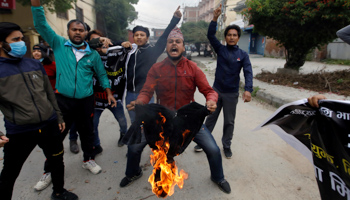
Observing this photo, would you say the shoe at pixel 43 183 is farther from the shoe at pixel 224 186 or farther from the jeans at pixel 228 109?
the jeans at pixel 228 109

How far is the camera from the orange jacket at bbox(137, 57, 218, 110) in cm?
256

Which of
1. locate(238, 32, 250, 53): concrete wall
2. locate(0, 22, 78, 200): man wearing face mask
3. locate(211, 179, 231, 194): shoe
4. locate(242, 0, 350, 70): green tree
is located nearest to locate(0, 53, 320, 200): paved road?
locate(211, 179, 231, 194): shoe

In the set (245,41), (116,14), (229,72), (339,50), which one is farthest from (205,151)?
(245,41)

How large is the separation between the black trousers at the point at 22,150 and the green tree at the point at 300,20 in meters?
8.43

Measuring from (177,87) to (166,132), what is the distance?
682 mm

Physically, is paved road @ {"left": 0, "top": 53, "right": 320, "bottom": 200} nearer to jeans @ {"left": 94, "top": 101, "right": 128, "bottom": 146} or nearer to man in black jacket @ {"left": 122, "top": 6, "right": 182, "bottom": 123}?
jeans @ {"left": 94, "top": 101, "right": 128, "bottom": 146}

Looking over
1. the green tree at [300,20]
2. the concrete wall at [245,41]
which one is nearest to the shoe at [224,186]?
the green tree at [300,20]

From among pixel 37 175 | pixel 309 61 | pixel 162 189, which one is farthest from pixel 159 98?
pixel 309 61

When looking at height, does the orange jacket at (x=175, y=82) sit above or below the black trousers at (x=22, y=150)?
above

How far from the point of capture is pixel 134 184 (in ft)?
9.04

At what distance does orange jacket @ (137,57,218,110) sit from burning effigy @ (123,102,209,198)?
402mm

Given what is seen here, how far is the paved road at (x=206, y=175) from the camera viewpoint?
2.56m

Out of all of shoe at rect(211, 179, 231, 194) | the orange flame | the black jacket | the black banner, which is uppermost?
the black jacket

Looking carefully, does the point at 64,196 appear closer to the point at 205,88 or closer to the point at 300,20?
the point at 205,88
